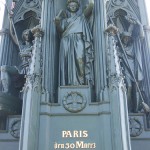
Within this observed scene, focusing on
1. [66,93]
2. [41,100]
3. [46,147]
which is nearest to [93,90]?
[66,93]

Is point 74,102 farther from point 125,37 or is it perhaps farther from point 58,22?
point 125,37

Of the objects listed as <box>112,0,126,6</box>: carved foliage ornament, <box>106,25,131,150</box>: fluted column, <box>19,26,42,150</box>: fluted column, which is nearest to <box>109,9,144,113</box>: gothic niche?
<box>112,0,126,6</box>: carved foliage ornament

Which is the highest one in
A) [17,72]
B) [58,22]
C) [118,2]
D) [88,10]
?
[118,2]

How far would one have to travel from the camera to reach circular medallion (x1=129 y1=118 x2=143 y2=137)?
40.8ft

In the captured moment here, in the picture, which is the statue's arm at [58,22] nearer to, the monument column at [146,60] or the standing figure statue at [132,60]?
the standing figure statue at [132,60]

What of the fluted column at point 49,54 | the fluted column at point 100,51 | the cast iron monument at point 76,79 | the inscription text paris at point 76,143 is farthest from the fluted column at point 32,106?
the fluted column at point 100,51

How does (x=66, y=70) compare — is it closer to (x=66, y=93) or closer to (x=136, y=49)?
(x=66, y=93)

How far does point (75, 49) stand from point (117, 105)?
2.73m

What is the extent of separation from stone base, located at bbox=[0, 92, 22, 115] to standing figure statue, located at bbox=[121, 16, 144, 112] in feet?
14.4

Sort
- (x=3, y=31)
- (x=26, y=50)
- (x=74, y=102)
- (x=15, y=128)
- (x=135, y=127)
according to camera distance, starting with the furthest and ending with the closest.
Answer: (x=3, y=31), (x=26, y=50), (x=15, y=128), (x=135, y=127), (x=74, y=102)

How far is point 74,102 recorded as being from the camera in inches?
433

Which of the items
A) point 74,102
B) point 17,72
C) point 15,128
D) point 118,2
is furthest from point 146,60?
point 15,128

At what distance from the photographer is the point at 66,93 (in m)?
11.2

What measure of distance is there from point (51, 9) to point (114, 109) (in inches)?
203
